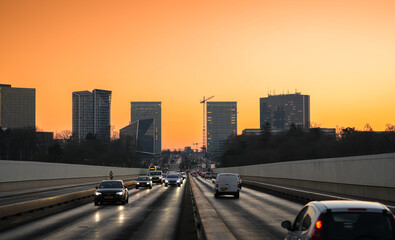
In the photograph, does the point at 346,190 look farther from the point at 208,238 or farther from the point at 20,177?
the point at 20,177

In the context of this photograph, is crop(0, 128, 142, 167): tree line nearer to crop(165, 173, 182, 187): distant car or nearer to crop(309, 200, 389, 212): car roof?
crop(165, 173, 182, 187): distant car

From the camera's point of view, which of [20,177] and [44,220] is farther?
[20,177]

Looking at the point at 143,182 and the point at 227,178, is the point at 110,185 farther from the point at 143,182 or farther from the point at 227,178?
the point at 143,182

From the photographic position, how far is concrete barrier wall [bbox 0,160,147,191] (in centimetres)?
4803

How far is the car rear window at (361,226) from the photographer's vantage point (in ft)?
24.9

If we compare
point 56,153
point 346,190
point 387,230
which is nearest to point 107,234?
point 387,230

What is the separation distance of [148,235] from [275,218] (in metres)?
7.97

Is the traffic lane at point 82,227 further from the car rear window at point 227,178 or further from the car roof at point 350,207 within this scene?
the car rear window at point 227,178

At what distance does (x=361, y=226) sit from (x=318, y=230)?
1.98ft

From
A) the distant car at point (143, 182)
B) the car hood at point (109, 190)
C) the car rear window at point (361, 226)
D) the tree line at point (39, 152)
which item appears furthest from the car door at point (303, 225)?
the tree line at point (39, 152)

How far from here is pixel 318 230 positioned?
7.71 m

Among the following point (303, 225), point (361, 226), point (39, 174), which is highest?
point (361, 226)

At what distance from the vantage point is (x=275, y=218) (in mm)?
23031

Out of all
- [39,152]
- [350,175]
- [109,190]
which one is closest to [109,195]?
[109,190]
